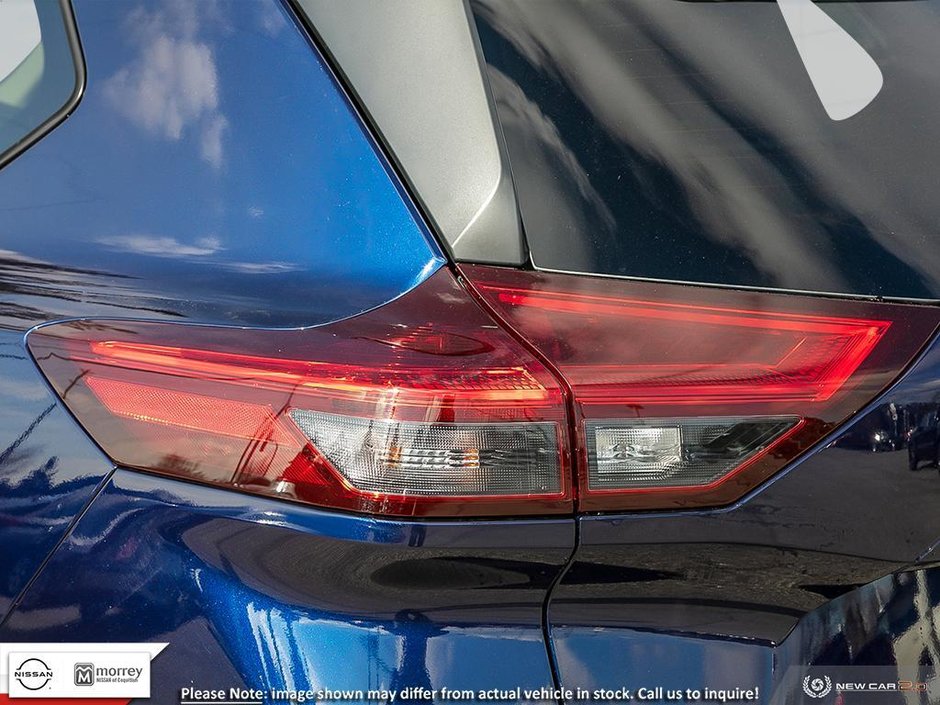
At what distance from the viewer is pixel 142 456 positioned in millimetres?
1215

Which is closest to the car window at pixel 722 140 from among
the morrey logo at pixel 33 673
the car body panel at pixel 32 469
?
the car body panel at pixel 32 469

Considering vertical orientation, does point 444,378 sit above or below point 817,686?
above

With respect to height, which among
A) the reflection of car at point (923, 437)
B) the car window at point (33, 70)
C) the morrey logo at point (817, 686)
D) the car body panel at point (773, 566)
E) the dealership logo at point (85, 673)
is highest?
the car window at point (33, 70)

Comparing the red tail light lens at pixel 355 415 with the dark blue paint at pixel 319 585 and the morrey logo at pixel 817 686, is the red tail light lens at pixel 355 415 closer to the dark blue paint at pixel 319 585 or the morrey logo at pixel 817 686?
the dark blue paint at pixel 319 585

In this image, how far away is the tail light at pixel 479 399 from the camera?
3.92 ft

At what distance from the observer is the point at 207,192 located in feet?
4.23

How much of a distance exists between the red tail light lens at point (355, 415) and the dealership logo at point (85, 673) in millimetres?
286

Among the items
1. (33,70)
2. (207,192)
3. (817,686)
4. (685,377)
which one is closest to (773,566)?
(817,686)

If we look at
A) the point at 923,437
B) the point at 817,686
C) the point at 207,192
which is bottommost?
the point at 817,686

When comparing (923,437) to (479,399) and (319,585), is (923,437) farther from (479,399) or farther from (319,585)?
(319,585)

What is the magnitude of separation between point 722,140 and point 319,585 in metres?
0.81

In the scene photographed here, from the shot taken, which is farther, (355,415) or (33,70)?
(33,70)

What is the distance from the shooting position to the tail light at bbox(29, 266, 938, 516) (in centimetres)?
119

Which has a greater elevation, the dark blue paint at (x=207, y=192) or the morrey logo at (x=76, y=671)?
the dark blue paint at (x=207, y=192)
